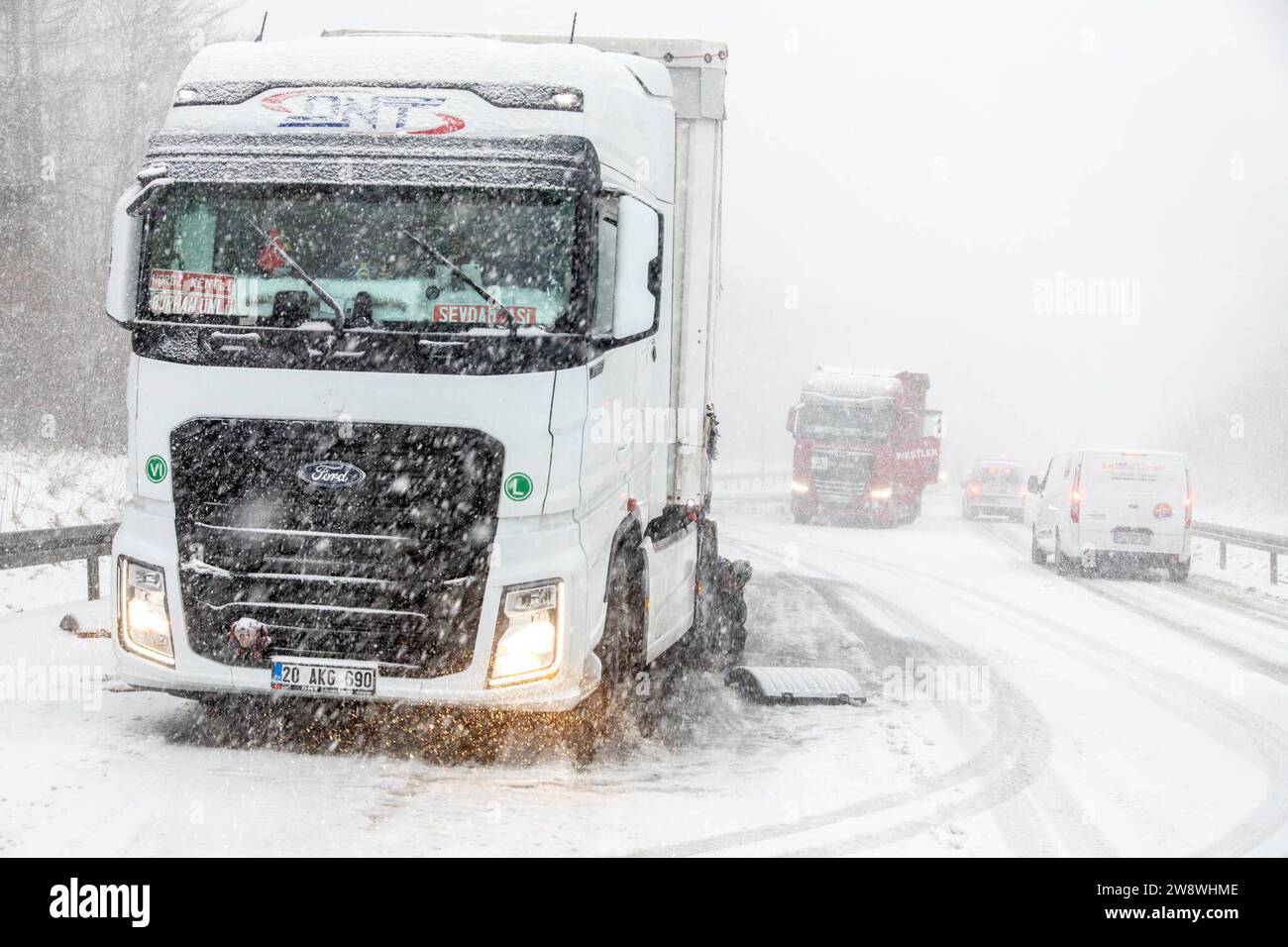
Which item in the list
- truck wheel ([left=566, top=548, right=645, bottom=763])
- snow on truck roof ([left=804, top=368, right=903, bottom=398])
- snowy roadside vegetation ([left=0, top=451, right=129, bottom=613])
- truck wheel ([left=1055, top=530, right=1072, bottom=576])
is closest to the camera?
truck wheel ([left=566, top=548, right=645, bottom=763])

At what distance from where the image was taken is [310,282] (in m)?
6.51

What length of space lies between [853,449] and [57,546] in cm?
2103

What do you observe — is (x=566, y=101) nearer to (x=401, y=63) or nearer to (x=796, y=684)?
(x=401, y=63)

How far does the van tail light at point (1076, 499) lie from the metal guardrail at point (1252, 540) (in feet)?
7.71

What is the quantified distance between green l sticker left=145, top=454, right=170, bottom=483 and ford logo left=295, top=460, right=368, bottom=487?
75cm

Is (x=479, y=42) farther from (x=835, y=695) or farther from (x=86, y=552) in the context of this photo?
(x=86, y=552)

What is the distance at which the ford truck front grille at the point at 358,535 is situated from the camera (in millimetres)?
6371

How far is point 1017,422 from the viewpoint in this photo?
12256cm

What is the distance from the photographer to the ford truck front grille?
20.9 feet

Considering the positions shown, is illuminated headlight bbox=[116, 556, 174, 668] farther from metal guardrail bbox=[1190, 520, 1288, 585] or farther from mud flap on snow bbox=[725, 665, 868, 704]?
metal guardrail bbox=[1190, 520, 1288, 585]
